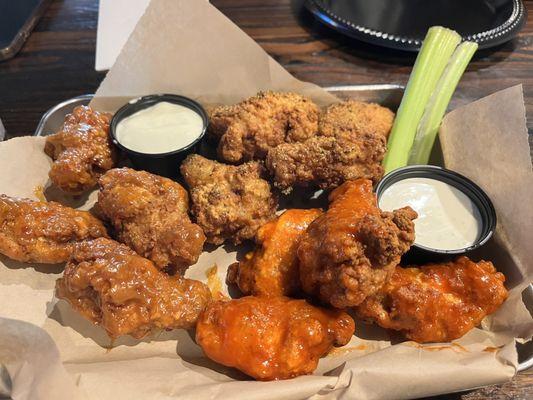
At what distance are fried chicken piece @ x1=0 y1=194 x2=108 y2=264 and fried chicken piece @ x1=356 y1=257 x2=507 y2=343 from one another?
5.35 ft

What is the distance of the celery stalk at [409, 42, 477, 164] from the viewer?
3207 mm

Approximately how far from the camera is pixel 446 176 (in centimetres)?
283

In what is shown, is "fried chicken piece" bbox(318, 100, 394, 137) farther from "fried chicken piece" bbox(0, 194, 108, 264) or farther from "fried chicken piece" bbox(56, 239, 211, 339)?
"fried chicken piece" bbox(0, 194, 108, 264)

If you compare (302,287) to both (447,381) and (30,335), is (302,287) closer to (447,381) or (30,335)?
(447,381)

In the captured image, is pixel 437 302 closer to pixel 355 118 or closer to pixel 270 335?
pixel 270 335

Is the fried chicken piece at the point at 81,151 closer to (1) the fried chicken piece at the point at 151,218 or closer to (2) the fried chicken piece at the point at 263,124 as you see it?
(1) the fried chicken piece at the point at 151,218

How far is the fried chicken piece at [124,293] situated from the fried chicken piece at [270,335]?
0.49 feet

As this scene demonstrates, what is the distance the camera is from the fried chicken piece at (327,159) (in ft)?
8.91

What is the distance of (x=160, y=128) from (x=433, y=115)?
1.91m

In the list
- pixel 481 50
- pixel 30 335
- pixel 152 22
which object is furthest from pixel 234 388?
pixel 481 50

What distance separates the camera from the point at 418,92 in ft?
10.6

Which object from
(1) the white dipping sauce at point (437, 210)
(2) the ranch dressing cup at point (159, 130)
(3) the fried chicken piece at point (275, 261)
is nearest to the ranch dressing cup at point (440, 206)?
(1) the white dipping sauce at point (437, 210)

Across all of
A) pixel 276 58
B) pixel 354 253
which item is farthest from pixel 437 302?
pixel 276 58

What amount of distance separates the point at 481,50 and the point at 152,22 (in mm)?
3276
